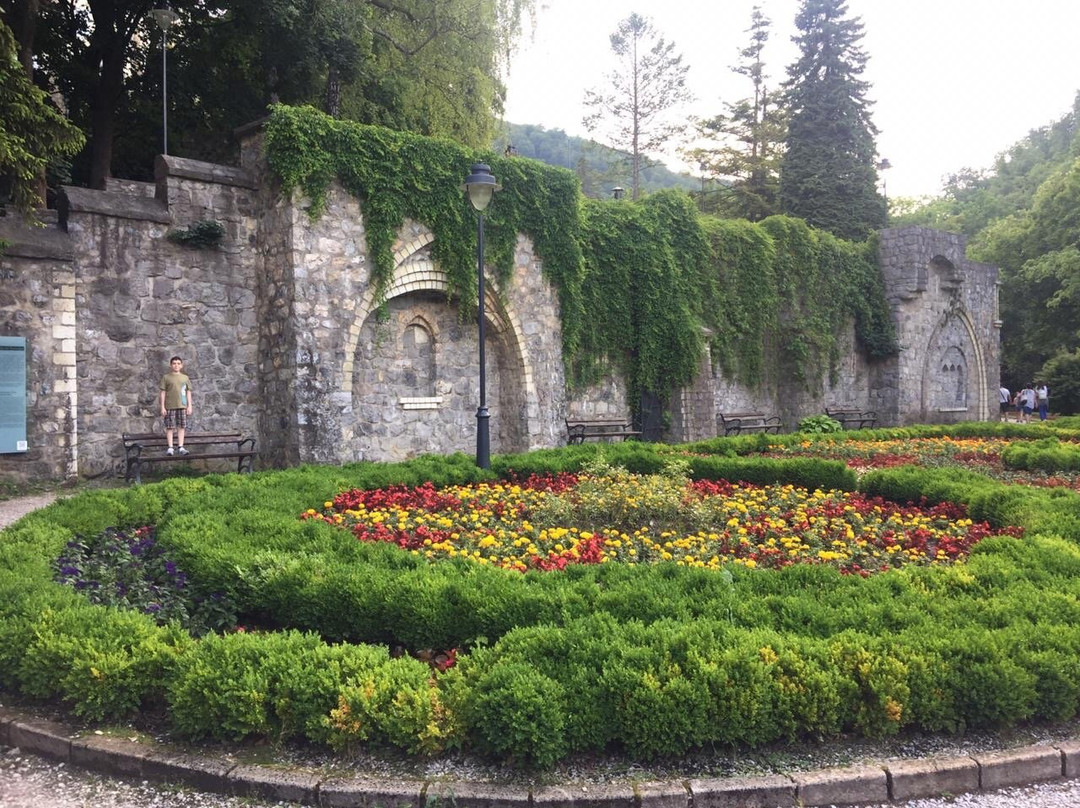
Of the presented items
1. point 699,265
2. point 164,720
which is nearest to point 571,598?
point 164,720

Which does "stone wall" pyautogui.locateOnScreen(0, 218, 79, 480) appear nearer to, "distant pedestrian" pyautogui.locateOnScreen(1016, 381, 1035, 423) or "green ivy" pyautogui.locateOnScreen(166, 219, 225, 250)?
"green ivy" pyautogui.locateOnScreen(166, 219, 225, 250)

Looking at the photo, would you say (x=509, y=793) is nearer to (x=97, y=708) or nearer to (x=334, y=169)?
(x=97, y=708)

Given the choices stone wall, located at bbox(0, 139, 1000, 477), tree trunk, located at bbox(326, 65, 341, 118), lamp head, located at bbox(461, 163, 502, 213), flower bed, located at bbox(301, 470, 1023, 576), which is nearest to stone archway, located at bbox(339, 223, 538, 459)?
stone wall, located at bbox(0, 139, 1000, 477)

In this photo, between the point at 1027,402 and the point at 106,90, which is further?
the point at 1027,402

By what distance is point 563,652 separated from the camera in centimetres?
368

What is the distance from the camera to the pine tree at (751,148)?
122ft

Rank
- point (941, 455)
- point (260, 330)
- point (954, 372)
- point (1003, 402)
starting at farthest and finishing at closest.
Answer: point (1003, 402) → point (954, 372) → point (260, 330) → point (941, 455)

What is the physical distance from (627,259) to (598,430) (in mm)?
4189

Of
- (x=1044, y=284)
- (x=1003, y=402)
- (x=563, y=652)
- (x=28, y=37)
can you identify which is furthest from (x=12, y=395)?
(x=1044, y=284)

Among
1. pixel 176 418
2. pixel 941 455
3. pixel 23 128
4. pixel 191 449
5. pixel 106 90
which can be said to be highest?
pixel 106 90

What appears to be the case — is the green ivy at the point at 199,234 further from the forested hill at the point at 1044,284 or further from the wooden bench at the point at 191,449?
the forested hill at the point at 1044,284

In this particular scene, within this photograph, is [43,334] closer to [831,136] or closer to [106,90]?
[106,90]

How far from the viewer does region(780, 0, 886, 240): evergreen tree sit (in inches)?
1305

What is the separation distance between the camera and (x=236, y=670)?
11.6 feet
